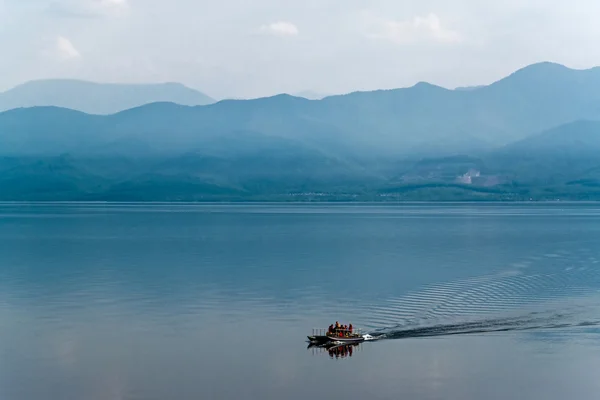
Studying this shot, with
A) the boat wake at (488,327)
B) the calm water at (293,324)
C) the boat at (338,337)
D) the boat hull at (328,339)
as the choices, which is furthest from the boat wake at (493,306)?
the boat hull at (328,339)

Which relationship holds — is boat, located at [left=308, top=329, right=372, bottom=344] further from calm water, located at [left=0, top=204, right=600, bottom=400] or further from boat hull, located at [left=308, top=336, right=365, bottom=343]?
calm water, located at [left=0, top=204, right=600, bottom=400]

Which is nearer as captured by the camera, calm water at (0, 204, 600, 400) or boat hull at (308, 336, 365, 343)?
calm water at (0, 204, 600, 400)

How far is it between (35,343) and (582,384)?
31.3 metres

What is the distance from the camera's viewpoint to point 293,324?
58.9 metres

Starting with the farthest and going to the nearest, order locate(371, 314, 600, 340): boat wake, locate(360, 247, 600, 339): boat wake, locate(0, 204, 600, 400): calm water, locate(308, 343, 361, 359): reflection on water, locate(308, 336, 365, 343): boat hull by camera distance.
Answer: locate(360, 247, 600, 339): boat wake < locate(371, 314, 600, 340): boat wake < locate(308, 336, 365, 343): boat hull < locate(308, 343, 361, 359): reflection on water < locate(0, 204, 600, 400): calm water

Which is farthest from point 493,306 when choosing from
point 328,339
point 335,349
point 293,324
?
point 335,349

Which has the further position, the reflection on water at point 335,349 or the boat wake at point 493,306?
the boat wake at point 493,306

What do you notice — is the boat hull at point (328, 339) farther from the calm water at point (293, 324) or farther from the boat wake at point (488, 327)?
the boat wake at point (488, 327)

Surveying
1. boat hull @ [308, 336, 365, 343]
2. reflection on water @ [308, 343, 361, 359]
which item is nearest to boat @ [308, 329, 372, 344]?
boat hull @ [308, 336, 365, 343]

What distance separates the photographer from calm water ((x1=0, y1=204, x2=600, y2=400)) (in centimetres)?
4372

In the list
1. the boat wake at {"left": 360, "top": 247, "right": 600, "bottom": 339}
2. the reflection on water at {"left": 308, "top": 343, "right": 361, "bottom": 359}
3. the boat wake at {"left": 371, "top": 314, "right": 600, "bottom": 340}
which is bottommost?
the reflection on water at {"left": 308, "top": 343, "right": 361, "bottom": 359}

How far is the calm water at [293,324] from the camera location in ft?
143

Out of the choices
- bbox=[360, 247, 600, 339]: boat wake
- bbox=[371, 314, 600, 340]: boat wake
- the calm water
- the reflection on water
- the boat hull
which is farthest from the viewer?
bbox=[360, 247, 600, 339]: boat wake

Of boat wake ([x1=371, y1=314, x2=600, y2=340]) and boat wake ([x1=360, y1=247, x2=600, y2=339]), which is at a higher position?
boat wake ([x1=360, y1=247, x2=600, y2=339])
